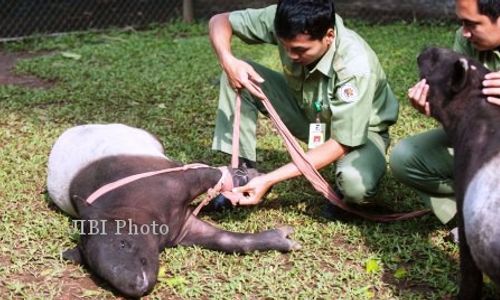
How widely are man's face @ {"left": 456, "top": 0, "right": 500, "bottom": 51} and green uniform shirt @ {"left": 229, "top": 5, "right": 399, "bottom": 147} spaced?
72cm

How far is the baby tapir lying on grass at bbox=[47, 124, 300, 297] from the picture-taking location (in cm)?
397

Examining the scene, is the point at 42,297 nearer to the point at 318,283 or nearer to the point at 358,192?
the point at 318,283

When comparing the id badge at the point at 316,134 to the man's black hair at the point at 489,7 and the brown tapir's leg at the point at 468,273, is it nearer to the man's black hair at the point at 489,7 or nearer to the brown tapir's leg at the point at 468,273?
the man's black hair at the point at 489,7

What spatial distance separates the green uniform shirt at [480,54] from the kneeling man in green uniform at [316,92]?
0.56m

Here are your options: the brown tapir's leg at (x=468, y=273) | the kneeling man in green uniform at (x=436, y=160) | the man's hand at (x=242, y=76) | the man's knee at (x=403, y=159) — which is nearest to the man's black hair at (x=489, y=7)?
the kneeling man in green uniform at (x=436, y=160)

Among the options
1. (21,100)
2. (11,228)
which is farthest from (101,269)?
(21,100)

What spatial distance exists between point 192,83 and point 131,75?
791mm

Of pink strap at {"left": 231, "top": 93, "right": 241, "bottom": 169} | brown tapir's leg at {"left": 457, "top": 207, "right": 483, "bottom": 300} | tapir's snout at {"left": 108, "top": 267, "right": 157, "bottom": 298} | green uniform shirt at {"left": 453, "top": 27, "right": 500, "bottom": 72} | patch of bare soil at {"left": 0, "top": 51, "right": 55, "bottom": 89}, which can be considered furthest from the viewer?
patch of bare soil at {"left": 0, "top": 51, "right": 55, "bottom": 89}

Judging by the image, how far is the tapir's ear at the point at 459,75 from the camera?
144 inches

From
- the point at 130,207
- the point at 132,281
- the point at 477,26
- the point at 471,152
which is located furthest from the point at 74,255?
the point at 477,26

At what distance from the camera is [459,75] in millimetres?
3705

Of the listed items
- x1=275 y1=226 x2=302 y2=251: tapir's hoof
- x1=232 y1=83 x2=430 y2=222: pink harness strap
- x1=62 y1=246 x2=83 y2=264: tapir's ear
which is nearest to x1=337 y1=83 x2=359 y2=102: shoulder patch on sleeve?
x1=232 y1=83 x2=430 y2=222: pink harness strap

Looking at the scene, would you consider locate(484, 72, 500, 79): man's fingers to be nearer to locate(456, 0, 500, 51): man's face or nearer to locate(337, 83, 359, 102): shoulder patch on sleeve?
locate(456, 0, 500, 51): man's face

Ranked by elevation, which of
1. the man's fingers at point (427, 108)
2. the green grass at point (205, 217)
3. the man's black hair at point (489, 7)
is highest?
the man's black hair at point (489, 7)
